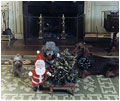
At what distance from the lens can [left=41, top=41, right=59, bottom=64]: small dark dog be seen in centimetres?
248

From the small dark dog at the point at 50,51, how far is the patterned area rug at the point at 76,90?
349 millimetres

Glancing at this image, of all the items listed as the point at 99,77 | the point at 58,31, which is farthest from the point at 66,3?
the point at 99,77

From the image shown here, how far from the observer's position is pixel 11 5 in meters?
4.43

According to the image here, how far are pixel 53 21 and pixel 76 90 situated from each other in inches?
73.8

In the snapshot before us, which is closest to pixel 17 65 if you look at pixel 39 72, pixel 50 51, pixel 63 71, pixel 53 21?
pixel 39 72

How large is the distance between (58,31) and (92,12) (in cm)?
71

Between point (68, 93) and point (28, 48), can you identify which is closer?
point (68, 93)

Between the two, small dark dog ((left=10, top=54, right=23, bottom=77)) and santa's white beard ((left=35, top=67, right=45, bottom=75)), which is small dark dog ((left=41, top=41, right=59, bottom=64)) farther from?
small dark dog ((left=10, top=54, right=23, bottom=77))

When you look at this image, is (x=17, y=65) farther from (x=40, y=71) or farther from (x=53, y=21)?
(x=53, y=21)

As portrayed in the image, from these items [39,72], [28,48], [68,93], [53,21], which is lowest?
[68,93]

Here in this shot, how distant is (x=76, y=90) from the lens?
2.62 m

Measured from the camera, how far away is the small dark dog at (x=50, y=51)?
8.15 ft

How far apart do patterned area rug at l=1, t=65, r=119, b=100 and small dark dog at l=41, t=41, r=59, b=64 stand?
0.35 meters


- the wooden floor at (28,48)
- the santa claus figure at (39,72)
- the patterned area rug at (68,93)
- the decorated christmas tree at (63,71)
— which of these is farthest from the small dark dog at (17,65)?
the wooden floor at (28,48)
